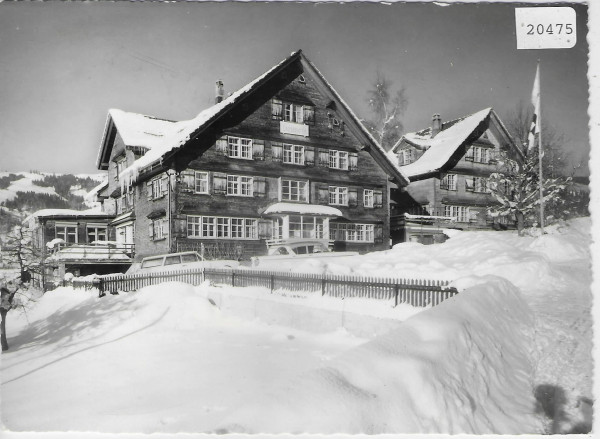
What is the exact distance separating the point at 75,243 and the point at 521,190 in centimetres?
624

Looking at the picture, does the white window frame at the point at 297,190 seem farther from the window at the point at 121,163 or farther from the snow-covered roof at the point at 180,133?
the window at the point at 121,163

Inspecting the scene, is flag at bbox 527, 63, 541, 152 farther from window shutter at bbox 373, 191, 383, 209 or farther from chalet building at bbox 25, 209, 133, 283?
chalet building at bbox 25, 209, 133, 283

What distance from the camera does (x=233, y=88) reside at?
5.77 meters

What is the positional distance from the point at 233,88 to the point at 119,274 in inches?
170

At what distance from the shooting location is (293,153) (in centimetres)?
718

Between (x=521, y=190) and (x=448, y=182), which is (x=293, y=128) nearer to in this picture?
(x=448, y=182)

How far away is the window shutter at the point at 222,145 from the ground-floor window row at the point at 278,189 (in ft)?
1.38

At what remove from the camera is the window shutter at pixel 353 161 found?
7.13 metres

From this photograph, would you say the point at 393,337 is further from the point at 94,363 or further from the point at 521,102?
the point at 521,102

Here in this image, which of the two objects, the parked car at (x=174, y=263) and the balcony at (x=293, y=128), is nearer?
the balcony at (x=293, y=128)

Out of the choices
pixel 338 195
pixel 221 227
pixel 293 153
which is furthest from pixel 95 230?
pixel 338 195

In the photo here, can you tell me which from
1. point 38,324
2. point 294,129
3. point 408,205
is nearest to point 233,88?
point 294,129

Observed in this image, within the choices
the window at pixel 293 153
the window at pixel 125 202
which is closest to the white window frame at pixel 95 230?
the window at pixel 125 202

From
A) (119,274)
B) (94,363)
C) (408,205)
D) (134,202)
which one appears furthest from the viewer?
(119,274)
